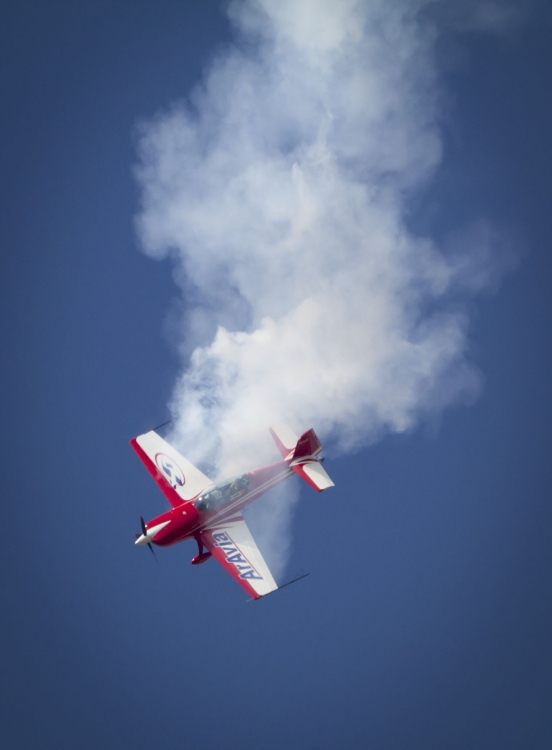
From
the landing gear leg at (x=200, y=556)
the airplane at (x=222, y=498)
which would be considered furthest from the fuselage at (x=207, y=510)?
the landing gear leg at (x=200, y=556)

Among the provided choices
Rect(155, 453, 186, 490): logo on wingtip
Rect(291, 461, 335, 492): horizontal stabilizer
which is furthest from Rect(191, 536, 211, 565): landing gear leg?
Rect(291, 461, 335, 492): horizontal stabilizer

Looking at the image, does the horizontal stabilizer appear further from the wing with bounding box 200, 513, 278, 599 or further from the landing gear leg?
the landing gear leg

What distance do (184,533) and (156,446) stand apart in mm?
7507

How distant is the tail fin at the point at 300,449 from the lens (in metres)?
44.7

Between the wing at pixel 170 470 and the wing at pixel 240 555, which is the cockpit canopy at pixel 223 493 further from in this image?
the wing at pixel 240 555

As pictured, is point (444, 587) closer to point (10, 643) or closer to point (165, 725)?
point (165, 725)

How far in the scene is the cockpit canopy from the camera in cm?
4172

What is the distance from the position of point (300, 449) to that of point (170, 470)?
1007 centimetres

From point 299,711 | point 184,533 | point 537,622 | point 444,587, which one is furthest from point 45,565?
point 537,622

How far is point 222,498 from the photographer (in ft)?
139

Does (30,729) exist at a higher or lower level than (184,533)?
higher

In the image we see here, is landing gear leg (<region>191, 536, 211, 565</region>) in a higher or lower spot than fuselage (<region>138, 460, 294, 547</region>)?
lower

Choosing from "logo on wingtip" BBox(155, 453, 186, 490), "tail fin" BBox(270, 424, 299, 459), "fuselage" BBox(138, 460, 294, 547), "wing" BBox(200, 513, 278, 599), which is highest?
"logo on wingtip" BBox(155, 453, 186, 490)

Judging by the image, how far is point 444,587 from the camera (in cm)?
9019
